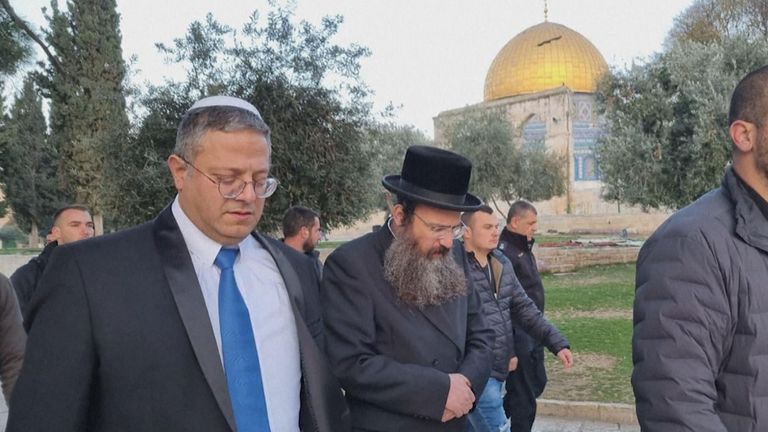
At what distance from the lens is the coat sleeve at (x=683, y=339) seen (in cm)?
195

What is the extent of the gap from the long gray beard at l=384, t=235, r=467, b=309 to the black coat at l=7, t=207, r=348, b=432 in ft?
3.88

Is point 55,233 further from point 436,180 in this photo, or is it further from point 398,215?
point 436,180

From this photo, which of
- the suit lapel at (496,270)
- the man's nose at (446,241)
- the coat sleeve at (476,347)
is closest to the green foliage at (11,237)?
the suit lapel at (496,270)

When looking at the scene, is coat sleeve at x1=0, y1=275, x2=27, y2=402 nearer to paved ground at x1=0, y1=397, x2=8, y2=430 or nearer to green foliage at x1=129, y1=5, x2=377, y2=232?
paved ground at x1=0, y1=397, x2=8, y2=430

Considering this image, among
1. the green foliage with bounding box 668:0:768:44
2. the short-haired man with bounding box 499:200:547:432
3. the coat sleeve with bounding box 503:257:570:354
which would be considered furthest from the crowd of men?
the green foliage with bounding box 668:0:768:44

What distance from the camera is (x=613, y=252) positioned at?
23.1 meters

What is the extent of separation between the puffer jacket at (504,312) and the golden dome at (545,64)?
54.3 m

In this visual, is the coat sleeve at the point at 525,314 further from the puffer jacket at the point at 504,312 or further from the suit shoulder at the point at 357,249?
the suit shoulder at the point at 357,249

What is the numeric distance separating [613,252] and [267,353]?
22371 millimetres

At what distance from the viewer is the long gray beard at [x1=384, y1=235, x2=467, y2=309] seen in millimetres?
2980

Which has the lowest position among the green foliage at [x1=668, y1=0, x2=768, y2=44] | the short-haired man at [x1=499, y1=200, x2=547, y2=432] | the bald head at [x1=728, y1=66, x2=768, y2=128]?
the short-haired man at [x1=499, y1=200, x2=547, y2=432]

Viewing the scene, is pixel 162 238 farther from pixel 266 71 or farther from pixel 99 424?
pixel 266 71

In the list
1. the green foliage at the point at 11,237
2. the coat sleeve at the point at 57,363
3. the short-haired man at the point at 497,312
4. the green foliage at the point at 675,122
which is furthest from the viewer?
the green foliage at the point at 11,237

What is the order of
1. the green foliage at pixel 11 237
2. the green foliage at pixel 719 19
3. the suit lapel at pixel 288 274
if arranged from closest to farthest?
the suit lapel at pixel 288 274 < the green foliage at pixel 719 19 < the green foliage at pixel 11 237
